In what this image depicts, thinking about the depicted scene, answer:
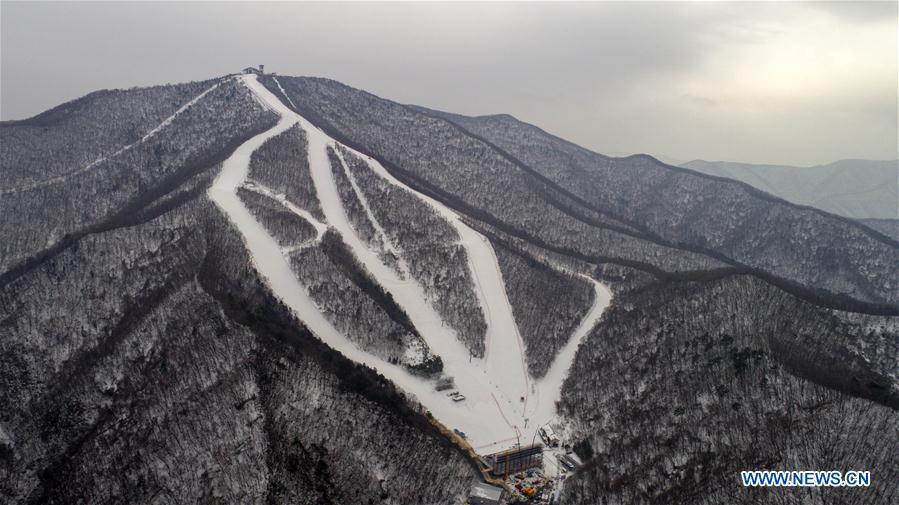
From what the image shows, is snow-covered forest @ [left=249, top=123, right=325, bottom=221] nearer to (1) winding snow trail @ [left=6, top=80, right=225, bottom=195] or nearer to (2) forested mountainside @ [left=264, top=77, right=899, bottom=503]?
(2) forested mountainside @ [left=264, top=77, right=899, bottom=503]

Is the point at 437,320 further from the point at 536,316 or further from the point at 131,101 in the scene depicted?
the point at 131,101

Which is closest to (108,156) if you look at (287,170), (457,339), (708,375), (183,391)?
(287,170)

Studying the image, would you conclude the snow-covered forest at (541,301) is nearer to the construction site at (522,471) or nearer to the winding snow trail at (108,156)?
the construction site at (522,471)

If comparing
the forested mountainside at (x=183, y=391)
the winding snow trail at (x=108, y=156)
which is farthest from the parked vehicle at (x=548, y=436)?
the winding snow trail at (x=108, y=156)

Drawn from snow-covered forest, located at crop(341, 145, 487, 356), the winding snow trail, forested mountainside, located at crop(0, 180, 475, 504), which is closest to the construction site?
forested mountainside, located at crop(0, 180, 475, 504)

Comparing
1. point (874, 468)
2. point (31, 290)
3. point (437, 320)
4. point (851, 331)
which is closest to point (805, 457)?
point (874, 468)
